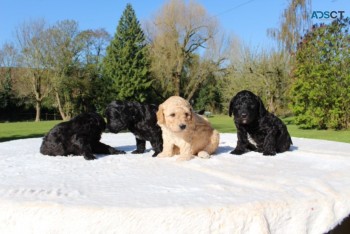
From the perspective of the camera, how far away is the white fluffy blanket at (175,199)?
1.41m

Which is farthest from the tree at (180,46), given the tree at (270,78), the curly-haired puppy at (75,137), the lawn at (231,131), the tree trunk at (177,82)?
the curly-haired puppy at (75,137)

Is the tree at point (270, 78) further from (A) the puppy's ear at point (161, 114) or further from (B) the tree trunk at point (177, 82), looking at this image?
(A) the puppy's ear at point (161, 114)

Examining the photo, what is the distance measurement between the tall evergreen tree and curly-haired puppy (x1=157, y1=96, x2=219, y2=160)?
111ft

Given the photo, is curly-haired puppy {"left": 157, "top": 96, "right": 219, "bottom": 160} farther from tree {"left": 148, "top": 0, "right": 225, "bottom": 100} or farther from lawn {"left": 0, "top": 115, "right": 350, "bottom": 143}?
tree {"left": 148, "top": 0, "right": 225, "bottom": 100}

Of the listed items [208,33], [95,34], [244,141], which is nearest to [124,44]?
[95,34]

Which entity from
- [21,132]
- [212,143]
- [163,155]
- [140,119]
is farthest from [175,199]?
[21,132]

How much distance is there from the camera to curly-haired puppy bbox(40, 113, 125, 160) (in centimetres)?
311

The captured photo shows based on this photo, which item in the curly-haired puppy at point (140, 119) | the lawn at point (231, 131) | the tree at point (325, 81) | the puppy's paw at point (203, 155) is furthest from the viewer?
the tree at point (325, 81)

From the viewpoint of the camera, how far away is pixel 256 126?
3.21 m

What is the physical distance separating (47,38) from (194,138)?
116ft

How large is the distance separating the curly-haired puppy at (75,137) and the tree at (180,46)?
33.2m

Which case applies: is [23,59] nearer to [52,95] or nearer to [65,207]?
[52,95]

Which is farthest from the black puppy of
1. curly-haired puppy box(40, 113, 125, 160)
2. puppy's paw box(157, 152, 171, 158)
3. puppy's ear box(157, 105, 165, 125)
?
curly-haired puppy box(40, 113, 125, 160)

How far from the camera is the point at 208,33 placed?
1435 inches
